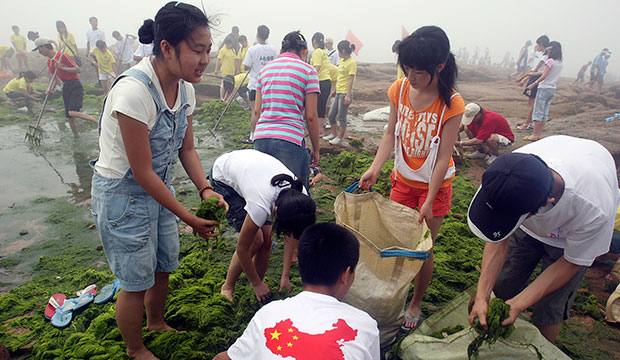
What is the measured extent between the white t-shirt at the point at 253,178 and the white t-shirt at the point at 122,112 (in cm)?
71

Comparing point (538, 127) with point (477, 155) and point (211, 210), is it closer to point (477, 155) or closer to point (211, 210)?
point (477, 155)

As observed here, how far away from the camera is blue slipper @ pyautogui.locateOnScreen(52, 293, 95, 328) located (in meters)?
2.46

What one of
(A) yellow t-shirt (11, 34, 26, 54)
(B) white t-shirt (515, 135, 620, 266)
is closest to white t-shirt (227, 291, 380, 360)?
(B) white t-shirt (515, 135, 620, 266)

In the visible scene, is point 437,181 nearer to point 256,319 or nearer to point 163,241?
point 256,319

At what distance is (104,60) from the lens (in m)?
10.1

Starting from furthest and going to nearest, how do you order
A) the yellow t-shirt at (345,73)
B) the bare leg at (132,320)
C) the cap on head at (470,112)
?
1. the yellow t-shirt at (345,73)
2. the cap on head at (470,112)
3. the bare leg at (132,320)

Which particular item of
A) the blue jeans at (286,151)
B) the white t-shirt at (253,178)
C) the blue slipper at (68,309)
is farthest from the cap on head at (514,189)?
the blue slipper at (68,309)

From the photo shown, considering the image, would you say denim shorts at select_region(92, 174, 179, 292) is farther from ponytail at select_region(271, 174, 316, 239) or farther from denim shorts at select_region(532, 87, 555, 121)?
denim shorts at select_region(532, 87, 555, 121)

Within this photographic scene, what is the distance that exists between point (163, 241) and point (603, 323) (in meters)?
3.32

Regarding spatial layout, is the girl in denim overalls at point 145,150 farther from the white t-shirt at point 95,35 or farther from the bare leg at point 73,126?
the white t-shirt at point 95,35

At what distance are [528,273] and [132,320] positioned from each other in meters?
2.38

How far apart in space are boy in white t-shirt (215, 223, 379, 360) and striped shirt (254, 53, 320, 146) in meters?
1.63

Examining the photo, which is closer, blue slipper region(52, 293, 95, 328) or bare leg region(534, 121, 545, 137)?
blue slipper region(52, 293, 95, 328)

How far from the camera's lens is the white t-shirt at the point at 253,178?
2188 mm
